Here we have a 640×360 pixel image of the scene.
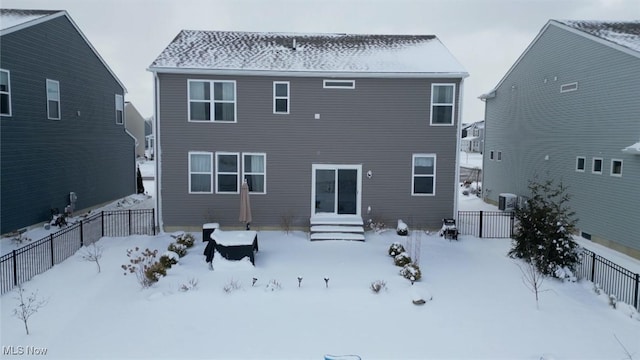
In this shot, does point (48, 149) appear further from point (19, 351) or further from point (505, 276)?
point (505, 276)

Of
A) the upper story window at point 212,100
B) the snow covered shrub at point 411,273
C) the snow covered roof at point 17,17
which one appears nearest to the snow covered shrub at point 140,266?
the upper story window at point 212,100

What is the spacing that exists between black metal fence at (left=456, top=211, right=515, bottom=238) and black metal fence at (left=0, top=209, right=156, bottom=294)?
12.3 meters

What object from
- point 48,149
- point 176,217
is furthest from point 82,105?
point 176,217

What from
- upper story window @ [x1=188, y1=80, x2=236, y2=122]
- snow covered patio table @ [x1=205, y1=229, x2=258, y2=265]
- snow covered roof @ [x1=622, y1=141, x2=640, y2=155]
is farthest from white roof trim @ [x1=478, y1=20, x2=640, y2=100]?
snow covered patio table @ [x1=205, y1=229, x2=258, y2=265]

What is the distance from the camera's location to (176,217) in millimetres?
15352

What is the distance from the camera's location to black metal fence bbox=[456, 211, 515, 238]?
15578 millimetres

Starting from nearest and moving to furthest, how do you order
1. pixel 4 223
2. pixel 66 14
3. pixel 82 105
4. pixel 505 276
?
pixel 505 276 < pixel 4 223 < pixel 66 14 < pixel 82 105

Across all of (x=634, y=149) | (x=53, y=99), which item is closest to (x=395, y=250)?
(x=634, y=149)

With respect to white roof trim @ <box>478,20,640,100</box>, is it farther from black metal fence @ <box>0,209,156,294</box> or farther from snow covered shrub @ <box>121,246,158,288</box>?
black metal fence @ <box>0,209,156,294</box>

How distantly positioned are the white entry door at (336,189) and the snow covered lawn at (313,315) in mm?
3916

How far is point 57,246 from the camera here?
12.9 m

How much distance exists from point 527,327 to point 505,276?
2968 millimetres

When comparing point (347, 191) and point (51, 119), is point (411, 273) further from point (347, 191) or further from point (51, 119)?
point (51, 119)

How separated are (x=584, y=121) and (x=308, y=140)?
10.6 metres
